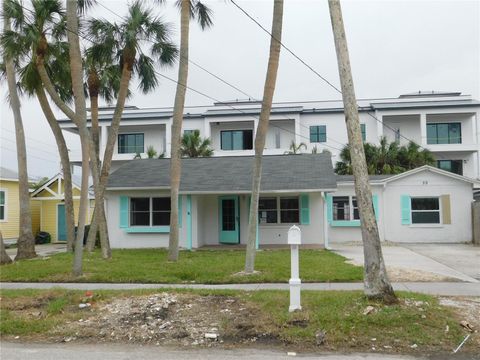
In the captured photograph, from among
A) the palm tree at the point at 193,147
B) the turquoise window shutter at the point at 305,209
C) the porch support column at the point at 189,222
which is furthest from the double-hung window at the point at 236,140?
the porch support column at the point at 189,222

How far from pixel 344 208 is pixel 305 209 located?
13.0ft

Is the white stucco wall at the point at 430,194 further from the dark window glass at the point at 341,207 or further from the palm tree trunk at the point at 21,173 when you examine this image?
the palm tree trunk at the point at 21,173

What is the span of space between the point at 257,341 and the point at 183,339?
1088 millimetres

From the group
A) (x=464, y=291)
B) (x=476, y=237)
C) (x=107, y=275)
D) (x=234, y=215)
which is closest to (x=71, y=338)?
(x=107, y=275)

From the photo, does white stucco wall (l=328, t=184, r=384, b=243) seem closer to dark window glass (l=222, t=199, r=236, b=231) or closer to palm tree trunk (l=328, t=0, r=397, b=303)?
dark window glass (l=222, t=199, r=236, b=231)

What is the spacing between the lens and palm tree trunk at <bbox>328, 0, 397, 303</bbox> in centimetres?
799

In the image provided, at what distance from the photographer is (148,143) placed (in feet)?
135

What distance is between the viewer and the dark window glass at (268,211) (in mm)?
20906

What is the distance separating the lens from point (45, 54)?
16641mm

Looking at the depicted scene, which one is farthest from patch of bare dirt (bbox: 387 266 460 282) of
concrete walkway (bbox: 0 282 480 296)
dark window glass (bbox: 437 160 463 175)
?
dark window glass (bbox: 437 160 463 175)

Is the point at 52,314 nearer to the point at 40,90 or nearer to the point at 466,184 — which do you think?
the point at 40,90

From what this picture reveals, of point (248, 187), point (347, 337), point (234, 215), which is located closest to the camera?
point (347, 337)

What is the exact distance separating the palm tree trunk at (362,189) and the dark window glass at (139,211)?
13955 millimetres

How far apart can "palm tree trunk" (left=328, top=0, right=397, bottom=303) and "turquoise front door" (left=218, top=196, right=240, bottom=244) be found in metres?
13.0
